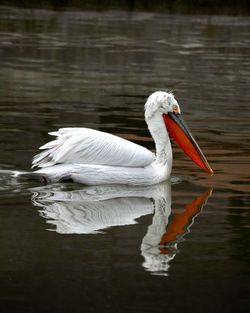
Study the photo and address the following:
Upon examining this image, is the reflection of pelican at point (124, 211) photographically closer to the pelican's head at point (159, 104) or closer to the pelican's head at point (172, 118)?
the pelican's head at point (172, 118)

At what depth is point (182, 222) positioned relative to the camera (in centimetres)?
555

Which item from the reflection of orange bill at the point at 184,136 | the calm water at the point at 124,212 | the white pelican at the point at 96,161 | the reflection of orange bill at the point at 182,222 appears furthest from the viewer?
the reflection of orange bill at the point at 184,136

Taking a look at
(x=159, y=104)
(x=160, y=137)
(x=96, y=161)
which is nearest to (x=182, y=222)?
(x=96, y=161)

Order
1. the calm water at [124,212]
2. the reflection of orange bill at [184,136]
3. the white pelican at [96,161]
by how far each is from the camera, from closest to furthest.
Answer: the calm water at [124,212], the white pelican at [96,161], the reflection of orange bill at [184,136]

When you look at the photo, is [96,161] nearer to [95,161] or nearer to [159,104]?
[95,161]

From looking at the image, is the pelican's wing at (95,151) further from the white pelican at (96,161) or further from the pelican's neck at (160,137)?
the pelican's neck at (160,137)

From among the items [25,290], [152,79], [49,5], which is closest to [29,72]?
[152,79]

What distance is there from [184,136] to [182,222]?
155 cm

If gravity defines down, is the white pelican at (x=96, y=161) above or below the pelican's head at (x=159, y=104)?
below

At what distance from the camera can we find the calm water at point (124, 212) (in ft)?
13.5

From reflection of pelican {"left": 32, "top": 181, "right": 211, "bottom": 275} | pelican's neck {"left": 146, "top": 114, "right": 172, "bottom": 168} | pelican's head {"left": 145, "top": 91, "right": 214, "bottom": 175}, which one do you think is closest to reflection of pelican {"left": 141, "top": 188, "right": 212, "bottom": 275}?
reflection of pelican {"left": 32, "top": 181, "right": 211, "bottom": 275}

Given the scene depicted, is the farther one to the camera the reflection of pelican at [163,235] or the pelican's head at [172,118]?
the pelican's head at [172,118]

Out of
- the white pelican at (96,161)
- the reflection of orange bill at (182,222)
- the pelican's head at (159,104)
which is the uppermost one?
the pelican's head at (159,104)

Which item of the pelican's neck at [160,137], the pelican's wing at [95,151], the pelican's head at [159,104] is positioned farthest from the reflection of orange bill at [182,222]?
the pelican's head at [159,104]
